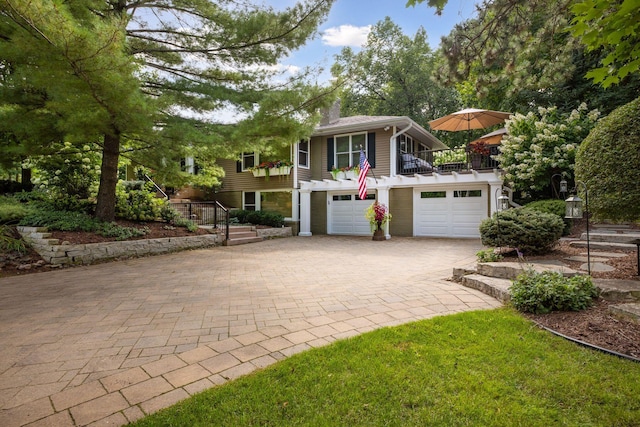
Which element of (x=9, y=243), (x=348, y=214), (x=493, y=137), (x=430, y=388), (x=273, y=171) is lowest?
(x=430, y=388)

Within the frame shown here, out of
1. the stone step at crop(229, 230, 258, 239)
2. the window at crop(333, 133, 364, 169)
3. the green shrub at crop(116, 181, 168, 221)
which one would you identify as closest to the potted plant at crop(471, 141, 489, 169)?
the window at crop(333, 133, 364, 169)

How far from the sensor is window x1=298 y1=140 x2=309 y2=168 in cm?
1375

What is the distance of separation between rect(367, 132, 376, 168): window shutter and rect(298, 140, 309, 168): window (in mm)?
2736

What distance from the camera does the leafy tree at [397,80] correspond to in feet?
71.1

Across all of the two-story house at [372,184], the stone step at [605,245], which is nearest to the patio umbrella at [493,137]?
the two-story house at [372,184]

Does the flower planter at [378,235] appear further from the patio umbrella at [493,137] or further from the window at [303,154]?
the patio umbrella at [493,137]

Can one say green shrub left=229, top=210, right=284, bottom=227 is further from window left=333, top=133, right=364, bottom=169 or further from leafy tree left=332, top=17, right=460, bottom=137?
leafy tree left=332, top=17, right=460, bottom=137

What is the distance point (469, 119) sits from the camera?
10.3 m

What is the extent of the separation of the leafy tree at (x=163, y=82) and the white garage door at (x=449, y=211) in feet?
21.3

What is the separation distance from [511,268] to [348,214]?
927cm

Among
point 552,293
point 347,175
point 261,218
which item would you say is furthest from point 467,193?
point 552,293

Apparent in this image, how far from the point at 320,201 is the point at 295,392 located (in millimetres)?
12232

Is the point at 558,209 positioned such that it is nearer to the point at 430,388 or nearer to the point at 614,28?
the point at 614,28

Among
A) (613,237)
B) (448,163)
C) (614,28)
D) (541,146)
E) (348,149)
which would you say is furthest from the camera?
(348,149)
